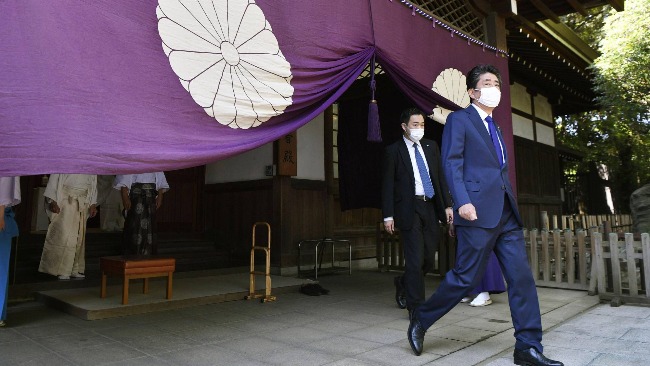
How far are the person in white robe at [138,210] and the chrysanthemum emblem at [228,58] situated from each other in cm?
299

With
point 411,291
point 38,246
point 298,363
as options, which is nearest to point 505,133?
point 411,291

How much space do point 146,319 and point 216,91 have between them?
2.40 meters

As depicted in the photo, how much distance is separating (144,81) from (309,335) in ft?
7.43

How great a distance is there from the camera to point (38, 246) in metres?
5.52

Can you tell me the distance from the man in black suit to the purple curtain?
85 centimetres

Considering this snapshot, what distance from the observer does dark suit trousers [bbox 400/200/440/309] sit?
3.66 metres

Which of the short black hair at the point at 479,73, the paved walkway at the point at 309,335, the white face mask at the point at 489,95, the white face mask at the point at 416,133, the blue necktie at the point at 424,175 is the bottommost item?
the paved walkway at the point at 309,335

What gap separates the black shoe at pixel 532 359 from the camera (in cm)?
257

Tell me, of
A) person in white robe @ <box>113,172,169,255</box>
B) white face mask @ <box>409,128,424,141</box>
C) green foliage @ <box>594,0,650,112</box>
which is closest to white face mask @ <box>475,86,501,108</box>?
white face mask @ <box>409,128,424,141</box>

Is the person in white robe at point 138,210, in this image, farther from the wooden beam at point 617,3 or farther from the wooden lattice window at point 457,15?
the wooden beam at point 617,3

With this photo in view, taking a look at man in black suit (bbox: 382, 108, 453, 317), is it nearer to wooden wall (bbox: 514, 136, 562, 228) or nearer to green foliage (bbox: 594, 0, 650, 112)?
green foliage (bbox: 594, 0, 650, 112)

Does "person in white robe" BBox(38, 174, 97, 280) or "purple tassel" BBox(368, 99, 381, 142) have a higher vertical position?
"purple tassel" BBox(368, 99, 381, 142)

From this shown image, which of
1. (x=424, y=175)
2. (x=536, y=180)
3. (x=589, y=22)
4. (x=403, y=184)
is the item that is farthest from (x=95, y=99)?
(x=589, y=22)

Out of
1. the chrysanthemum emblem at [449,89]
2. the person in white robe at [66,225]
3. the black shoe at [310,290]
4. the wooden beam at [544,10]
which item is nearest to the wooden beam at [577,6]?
the wooden beam at [544,10]
